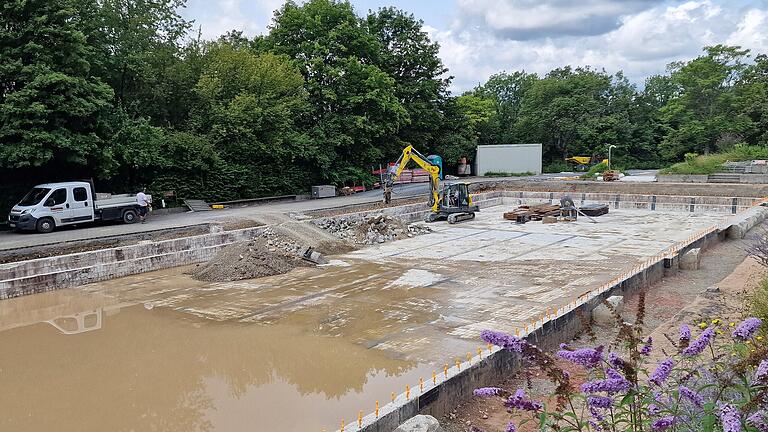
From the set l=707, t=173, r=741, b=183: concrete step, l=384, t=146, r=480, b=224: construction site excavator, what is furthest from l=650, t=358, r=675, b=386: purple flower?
l=707, t=173, r=741, b=183: concrete step

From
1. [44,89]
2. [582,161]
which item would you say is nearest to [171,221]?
[44,89]

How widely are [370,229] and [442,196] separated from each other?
18.4 ft

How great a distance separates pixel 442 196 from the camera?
2509 cm

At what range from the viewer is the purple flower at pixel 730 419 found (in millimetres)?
2568

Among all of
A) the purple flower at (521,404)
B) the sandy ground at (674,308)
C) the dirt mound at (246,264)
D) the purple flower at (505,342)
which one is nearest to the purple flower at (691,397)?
the purple flower at (521,404)

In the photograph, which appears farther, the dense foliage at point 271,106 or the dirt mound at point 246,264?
the dense foliage at point 271,106

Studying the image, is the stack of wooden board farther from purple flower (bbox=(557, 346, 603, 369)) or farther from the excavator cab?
purple flower (bbox=(557, 346, 603, 369))

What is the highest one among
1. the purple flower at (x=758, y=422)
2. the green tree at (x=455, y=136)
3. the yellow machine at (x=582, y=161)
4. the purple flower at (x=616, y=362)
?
the green tree at (x=455, y=136)

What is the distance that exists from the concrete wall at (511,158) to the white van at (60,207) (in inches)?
1112

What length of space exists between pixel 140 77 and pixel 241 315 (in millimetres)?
17406

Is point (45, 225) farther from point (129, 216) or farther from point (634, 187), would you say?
point (634, 187)

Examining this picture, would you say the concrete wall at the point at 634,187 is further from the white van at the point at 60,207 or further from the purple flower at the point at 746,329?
the purple flower at the point at 746,329

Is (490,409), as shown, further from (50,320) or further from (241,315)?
(50,320)

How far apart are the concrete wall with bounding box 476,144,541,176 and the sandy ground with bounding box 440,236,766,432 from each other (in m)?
25.5
